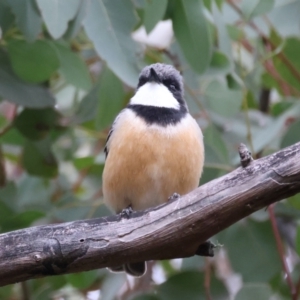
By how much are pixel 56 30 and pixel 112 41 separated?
1.32 ft

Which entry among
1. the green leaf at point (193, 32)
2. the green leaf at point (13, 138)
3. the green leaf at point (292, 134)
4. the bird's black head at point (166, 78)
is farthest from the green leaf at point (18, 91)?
the green leaf at point (292, 134)

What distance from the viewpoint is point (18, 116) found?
374 centimetres

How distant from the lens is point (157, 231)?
2.60 m

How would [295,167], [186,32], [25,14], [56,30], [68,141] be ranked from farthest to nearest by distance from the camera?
1. [68,141]
2. [186,32]
3. [25,14]
4. [56,30]
5. [295,167]

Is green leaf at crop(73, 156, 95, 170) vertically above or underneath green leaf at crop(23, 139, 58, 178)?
underneath

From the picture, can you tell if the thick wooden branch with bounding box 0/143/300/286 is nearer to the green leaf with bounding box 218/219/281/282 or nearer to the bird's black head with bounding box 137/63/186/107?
the green leaf with bounding box 218/219/281/282

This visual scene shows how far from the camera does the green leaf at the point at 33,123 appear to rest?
12.2 ft

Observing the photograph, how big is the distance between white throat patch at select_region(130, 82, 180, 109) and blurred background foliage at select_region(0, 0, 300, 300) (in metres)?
0.13

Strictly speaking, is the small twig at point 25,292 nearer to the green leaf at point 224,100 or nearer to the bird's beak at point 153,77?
the bird's beak at point 153,77

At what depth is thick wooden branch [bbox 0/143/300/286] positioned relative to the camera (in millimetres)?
2477

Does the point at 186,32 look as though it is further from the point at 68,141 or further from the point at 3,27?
the point at 68,141

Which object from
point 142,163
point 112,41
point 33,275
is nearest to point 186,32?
point 112,41

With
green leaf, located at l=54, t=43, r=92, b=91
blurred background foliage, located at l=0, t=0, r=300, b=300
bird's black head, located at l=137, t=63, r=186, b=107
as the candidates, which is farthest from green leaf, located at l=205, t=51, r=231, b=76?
green leaf, located at l=54, t=43, r=92, b=91

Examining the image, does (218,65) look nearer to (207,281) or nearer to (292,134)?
(292,134)
